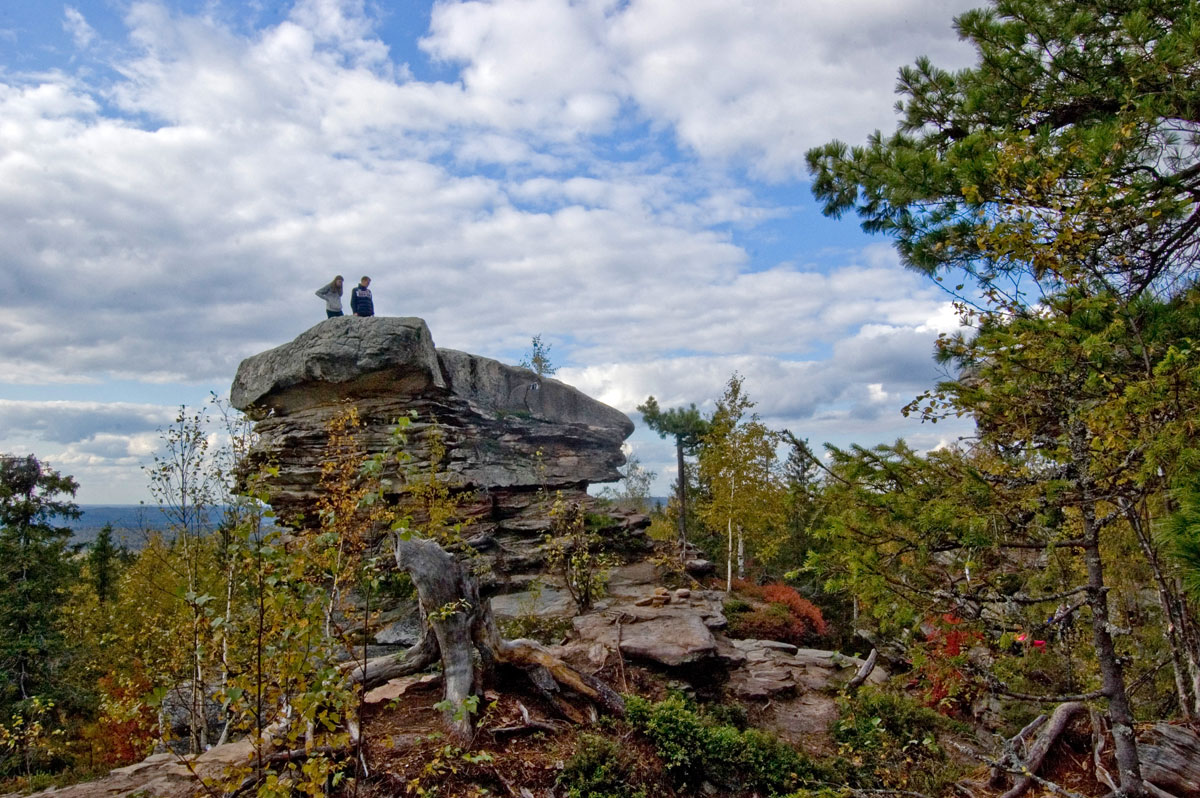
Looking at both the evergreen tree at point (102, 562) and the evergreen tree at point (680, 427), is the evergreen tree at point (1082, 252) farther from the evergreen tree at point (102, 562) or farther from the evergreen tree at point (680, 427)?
the evergreen tree at point (102, 562)

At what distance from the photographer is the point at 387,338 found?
57.8ft

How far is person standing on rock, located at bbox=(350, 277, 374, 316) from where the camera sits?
18.2m

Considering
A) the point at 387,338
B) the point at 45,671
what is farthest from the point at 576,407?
the point at 45,671

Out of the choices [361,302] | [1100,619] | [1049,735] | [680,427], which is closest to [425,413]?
[361,302]

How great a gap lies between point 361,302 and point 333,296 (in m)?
0.81

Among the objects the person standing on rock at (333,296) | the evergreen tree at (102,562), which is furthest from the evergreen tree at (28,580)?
the person standing on rock at (333,296)

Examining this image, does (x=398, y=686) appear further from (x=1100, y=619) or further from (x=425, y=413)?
(x=425, y=413)

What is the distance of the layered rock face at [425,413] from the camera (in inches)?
695

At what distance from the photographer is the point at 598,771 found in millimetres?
6176

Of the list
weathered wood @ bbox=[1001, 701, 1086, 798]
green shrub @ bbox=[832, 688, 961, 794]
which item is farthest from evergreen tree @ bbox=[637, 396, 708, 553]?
weathered wood @ bbox=[1001, 701, 1086, 798]

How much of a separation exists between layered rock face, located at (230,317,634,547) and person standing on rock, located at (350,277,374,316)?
1.63 feet

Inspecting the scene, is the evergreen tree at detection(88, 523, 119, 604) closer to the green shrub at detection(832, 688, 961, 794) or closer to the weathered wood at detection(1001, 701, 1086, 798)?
the green shrub at detection(832, 688, 961, 794)

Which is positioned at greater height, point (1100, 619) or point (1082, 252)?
point (1082, 252)

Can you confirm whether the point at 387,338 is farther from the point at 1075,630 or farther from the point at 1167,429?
the point at 1167,429
